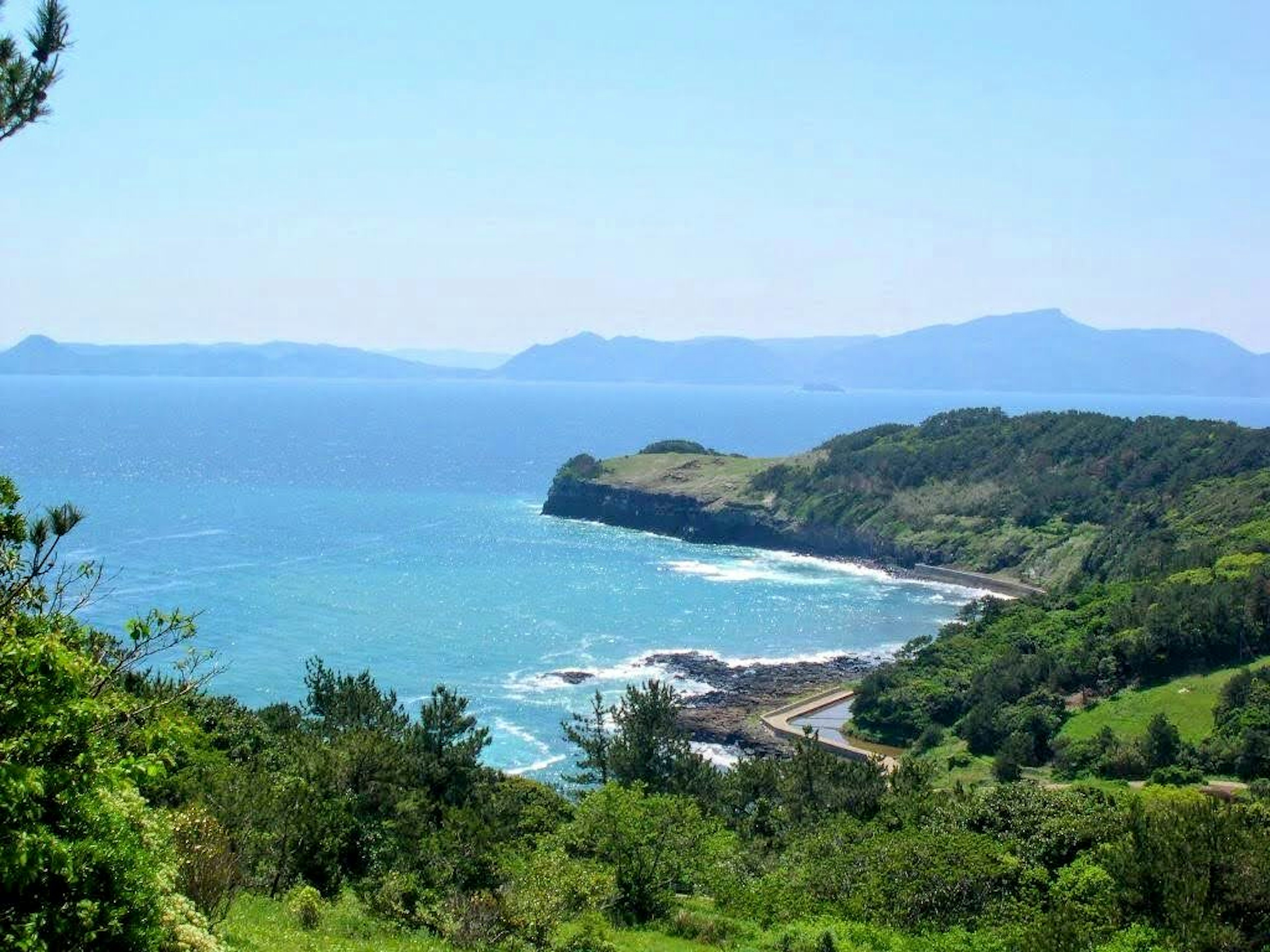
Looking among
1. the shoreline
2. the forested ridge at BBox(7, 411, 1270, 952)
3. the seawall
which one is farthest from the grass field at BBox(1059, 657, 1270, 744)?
the seawall

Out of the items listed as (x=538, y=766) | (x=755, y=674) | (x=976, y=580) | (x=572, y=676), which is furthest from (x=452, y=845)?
(x=976, y=580)

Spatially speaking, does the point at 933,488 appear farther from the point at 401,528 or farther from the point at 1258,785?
the point at 1258,785

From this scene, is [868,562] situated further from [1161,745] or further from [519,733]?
[1161,745]

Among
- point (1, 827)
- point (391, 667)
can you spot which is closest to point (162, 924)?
point (1, 827)

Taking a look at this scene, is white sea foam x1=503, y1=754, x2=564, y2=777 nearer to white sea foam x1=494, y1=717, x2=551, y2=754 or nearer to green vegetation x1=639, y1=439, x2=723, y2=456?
white sea foam x1=494, y1=717, x2=551, y2=754

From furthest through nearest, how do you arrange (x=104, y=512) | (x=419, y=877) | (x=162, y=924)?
(x=104, y=512), (x=419, y=877), (x=162, y=924)

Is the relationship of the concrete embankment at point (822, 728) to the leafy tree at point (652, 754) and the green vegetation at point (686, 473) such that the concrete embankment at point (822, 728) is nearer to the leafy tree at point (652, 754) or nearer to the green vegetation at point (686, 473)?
the leafy tree at point (652, 754)
